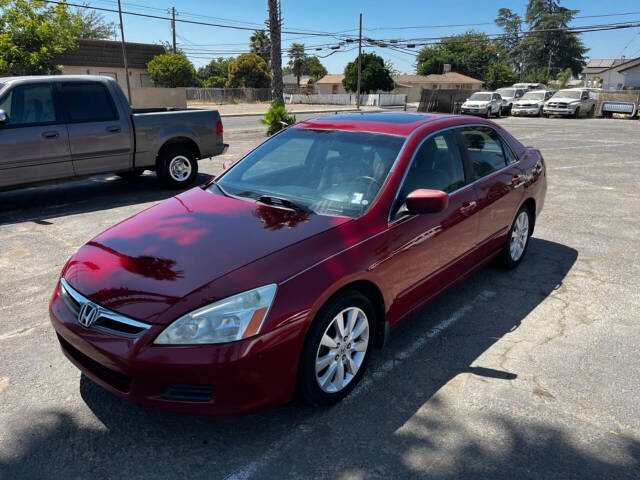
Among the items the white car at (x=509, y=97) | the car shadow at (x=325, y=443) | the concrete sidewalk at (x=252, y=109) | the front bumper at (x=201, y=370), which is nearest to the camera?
the front bumper at (x=201, y=370)

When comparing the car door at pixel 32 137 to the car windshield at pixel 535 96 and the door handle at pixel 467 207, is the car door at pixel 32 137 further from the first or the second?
the car windshield at pixel 535 96

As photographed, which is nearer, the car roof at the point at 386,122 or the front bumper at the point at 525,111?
the car roof at the point at 386,122

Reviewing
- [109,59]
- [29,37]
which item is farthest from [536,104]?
[109,59]

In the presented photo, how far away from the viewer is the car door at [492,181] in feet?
13.9

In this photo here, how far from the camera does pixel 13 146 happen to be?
22.4ft

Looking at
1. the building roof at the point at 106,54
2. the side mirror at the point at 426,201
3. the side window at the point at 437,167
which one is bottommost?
the side mirror at the point at 426,201

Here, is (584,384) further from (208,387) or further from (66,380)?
(66,380)

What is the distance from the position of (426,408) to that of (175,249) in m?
1.75

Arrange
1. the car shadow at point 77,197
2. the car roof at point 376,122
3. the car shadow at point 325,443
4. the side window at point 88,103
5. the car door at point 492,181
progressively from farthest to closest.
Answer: the side window at point 88,103
the car shadow at point 77,197
the car door at point 492,181
the car roof at point 376,122
the car shadow at point 325,443

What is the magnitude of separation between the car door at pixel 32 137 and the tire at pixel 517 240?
629 centimetres

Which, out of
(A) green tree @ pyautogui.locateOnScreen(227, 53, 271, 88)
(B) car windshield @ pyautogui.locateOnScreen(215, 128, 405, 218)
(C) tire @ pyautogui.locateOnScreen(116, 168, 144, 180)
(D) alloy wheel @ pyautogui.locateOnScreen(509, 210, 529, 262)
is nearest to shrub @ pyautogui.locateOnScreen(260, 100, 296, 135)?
(C) tire @ pyautogui.locateOnScreen(116, 168, 144, 180)

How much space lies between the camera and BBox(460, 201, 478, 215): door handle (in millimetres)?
3900

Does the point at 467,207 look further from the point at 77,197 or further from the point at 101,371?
the point at 77,197

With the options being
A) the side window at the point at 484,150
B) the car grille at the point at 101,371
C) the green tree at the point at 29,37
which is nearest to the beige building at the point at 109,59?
the green tree at the point at 29,37
